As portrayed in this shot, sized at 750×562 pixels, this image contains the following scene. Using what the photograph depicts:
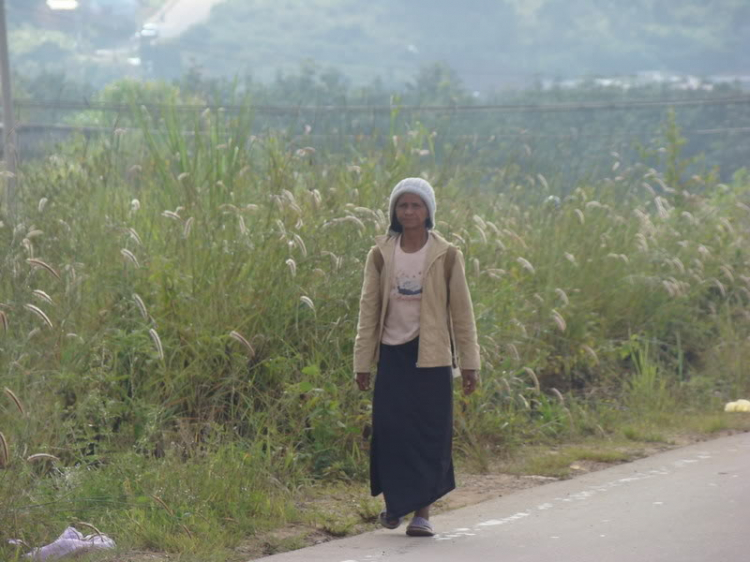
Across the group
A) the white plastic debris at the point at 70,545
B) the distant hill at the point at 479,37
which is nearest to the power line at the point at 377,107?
the white plastic debris at the point at 70,545

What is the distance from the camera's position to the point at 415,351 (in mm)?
6535

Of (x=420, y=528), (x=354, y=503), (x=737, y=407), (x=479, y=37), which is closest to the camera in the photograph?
(x=420, y=528)

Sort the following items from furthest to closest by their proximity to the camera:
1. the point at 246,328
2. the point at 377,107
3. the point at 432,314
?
1. the point at 377,107
2. the point at 246,328
3. the point at 432,314

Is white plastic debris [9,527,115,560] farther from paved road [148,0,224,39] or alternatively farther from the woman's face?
paved road [148,0,224,39]

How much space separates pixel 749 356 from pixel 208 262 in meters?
5.85

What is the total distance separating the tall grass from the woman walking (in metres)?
0.73

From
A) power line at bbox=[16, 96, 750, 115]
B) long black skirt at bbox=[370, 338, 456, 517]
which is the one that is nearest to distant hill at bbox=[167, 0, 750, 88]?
power line at bbox=[16, 96, 750, 115]

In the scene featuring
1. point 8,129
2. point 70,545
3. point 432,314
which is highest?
point 8,129

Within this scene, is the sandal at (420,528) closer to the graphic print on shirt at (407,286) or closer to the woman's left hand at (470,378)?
the woman's left hand at (470,378)

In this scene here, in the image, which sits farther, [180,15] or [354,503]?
[180,15]

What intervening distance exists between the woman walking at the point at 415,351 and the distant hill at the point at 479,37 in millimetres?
65808

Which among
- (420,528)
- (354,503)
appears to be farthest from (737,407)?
(420,528)

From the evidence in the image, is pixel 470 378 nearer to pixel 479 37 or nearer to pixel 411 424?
pixel 411 424

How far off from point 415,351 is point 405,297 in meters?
0.29
